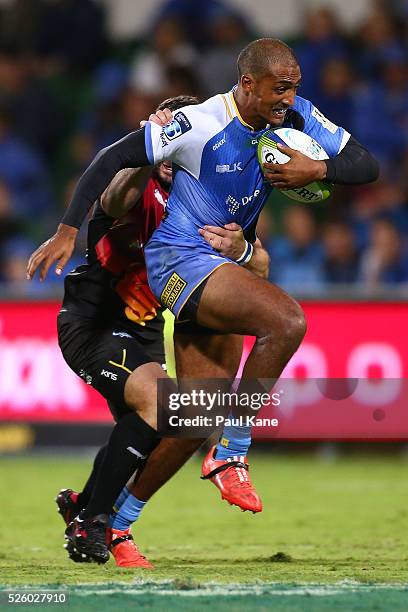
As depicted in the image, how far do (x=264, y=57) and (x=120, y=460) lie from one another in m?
2.11

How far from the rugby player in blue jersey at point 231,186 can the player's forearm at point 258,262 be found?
140mm

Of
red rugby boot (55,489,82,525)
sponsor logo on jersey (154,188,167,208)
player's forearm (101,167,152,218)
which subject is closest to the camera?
player's forearm (101,167,152,218)

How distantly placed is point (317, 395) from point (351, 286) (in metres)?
2.67

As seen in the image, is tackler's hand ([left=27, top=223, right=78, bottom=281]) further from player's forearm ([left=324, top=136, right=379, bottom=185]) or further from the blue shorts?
player's forearm ([left=324, top=136, right=379, bottom=185])

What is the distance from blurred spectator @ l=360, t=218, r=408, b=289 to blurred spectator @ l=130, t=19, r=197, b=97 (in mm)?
3481

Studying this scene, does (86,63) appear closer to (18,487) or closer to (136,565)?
(18,487)

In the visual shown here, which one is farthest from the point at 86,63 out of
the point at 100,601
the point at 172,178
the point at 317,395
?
the point at 100,601

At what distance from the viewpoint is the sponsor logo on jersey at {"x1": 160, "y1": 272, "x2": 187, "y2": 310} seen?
19.6 feet

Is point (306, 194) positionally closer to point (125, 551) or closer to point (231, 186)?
point (231, 186)

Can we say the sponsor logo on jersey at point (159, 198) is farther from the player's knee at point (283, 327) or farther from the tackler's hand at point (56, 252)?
the player's knee at point (283, 327)

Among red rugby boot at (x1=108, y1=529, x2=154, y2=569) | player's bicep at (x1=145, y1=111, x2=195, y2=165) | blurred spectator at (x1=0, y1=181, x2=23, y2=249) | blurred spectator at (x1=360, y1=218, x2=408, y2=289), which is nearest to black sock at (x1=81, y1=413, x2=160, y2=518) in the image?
red rugby boot at (x1=108, y1=529, x2=154, y2=569)

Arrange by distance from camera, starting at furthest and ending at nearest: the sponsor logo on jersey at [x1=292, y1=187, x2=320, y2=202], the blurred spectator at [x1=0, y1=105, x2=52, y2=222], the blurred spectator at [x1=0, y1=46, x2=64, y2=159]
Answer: the blurred spectator at [x1=0, y1=46, x2=64, y2=159] < the blurred spectator at [x1=0, y1=105, x2=52, y2=222] < the sponsor logo on jersey at [x1=292, y1=187, x2=320, y2=202]

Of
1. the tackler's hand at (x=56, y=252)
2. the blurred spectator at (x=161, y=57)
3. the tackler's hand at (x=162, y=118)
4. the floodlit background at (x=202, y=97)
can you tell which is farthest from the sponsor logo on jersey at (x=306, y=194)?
the blurred spectator at (x=161, y=57)

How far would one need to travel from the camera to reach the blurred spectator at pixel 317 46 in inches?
539
